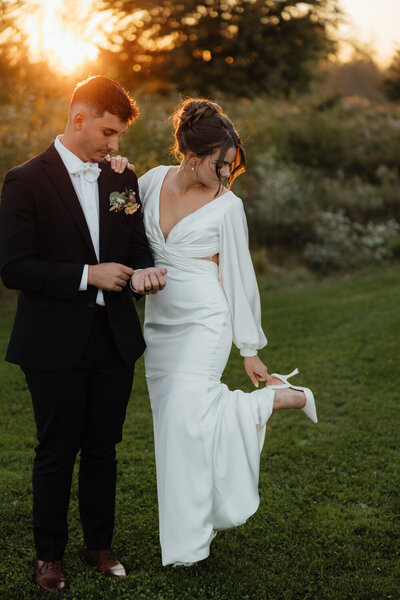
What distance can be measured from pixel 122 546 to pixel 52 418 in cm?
108

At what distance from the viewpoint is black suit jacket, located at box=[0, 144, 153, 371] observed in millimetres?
2668

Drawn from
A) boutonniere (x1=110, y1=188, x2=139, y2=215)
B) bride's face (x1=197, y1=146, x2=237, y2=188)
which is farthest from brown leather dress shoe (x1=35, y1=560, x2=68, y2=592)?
bride's face (x1=197, y1=146, x2=237, y2=188)

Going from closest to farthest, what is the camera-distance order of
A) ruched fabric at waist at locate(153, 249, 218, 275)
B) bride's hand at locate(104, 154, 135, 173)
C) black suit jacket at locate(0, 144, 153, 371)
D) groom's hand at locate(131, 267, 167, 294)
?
black suit jacket at locate(0, 144, 153, 371)
groom's hand at locate(131, 267, 167, 294)
bride's hand at locate(104, 154, 135, 173)
ruched fabric at waist at locate(153, 249, 218, 275)

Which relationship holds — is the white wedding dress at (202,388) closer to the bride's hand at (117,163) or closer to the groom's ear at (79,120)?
the bride's hand at (117,163)

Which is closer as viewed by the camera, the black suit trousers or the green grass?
the black suit trousers

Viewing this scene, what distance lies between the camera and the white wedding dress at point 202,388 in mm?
3016

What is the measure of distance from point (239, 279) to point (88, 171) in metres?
0.87

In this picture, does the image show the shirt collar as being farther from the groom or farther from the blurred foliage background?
the blurred foliage background

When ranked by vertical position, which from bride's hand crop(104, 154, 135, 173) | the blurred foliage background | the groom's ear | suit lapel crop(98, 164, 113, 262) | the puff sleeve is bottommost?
the blurred foliage background

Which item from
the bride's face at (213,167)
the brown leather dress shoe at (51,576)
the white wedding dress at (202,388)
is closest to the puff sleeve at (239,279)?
the white wedding dress at (202,388)

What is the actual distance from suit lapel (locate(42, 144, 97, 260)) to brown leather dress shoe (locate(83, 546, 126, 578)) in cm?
158

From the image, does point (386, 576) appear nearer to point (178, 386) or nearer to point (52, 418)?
point (178, 386)

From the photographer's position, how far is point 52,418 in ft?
9.38

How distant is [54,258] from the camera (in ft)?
9.09
